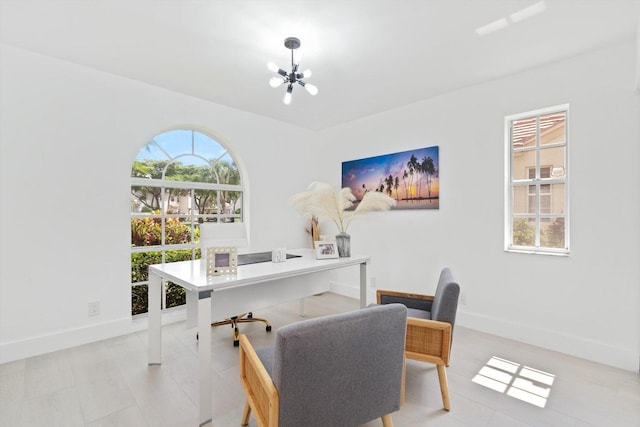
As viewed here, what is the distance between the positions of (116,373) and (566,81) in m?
4.36

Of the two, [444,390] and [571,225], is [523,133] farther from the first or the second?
[444,390]

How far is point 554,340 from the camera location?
8.63 ft

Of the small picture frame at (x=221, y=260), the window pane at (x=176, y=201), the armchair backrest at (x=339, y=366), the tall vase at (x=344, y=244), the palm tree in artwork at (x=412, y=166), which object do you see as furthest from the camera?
the palm tree in artwork at (x=412, y=166)

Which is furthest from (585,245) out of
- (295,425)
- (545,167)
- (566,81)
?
(295,425)

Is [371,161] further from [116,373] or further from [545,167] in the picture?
[116,373]

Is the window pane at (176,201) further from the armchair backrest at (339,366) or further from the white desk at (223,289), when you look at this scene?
the armchair backrest at (339,366)

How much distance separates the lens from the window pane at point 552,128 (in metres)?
2.73

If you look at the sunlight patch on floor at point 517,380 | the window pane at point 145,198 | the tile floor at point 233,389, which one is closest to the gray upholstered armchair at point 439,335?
the tile floor at point 233,389

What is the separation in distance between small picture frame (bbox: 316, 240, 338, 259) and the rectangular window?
5.71 feet

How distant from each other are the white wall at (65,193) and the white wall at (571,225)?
2.71 meters

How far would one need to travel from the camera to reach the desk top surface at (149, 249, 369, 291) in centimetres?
179

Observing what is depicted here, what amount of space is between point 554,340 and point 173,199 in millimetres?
4056

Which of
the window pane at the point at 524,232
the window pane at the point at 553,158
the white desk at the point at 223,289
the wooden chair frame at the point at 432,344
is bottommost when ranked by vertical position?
the wooden chair frame at the point at 432,344

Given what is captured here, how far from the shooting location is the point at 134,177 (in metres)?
3.18
